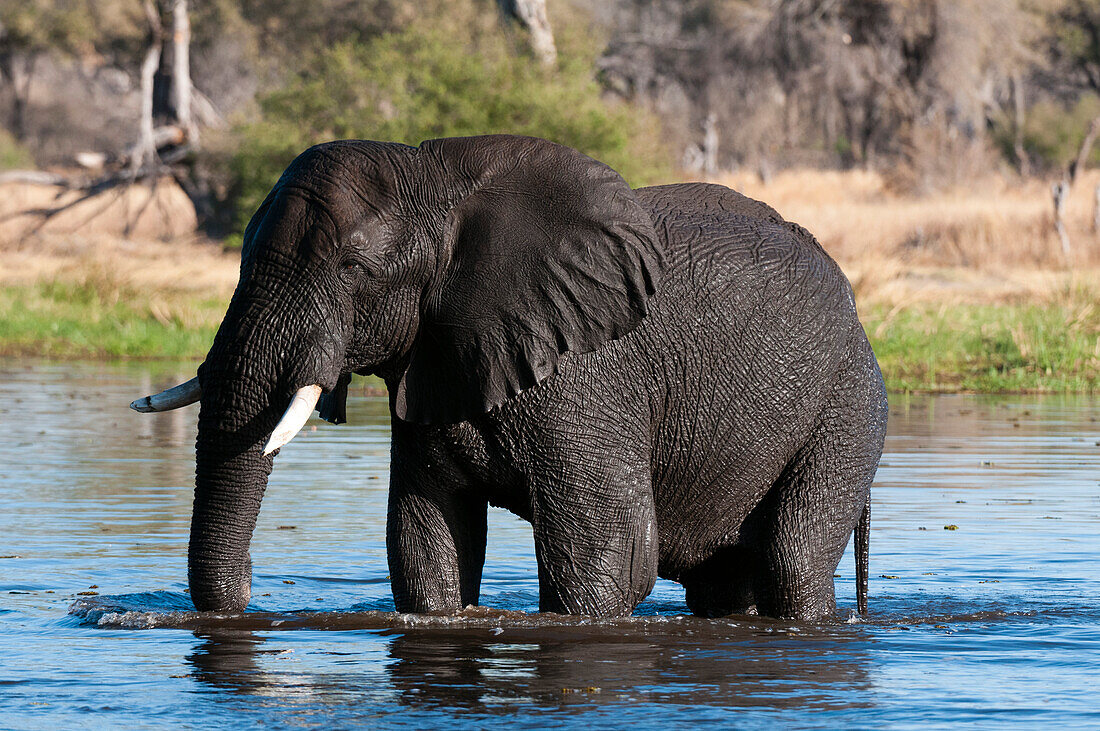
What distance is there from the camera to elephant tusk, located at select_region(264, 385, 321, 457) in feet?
17.3

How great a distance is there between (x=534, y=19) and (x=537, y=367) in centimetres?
2782

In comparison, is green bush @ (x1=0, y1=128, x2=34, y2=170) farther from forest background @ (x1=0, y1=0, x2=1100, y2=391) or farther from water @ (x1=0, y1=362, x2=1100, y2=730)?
water @ (x1=0, y1=362, x2=1100, y2=730)

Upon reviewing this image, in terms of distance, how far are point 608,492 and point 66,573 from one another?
300 centimetres

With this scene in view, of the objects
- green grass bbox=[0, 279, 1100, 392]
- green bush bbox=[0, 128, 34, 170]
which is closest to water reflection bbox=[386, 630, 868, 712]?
green grass bbox=[0, 279, 1100, 392]

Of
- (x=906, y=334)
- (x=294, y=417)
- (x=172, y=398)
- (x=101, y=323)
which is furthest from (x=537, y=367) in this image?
(x=101, y=323)

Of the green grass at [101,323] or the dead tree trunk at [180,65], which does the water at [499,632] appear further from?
the dead tree trunk at [180,65]

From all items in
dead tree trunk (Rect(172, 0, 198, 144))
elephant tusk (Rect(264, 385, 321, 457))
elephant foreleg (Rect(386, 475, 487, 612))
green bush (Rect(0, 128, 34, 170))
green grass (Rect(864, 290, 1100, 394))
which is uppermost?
dead tree trunk (Rect(172, 0, 198, 144))

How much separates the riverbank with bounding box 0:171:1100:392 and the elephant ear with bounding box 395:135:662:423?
38.5ft

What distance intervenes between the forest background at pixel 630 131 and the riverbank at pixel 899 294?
0.14 ft

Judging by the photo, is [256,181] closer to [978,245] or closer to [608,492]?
[978,245]

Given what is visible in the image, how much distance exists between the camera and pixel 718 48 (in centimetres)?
4591

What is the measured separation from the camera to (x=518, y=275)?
18.7ft

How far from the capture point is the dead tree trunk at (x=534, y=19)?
3162 cm

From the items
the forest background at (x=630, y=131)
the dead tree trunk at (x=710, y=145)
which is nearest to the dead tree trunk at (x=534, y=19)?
the forest background at (x=630, y=131)
